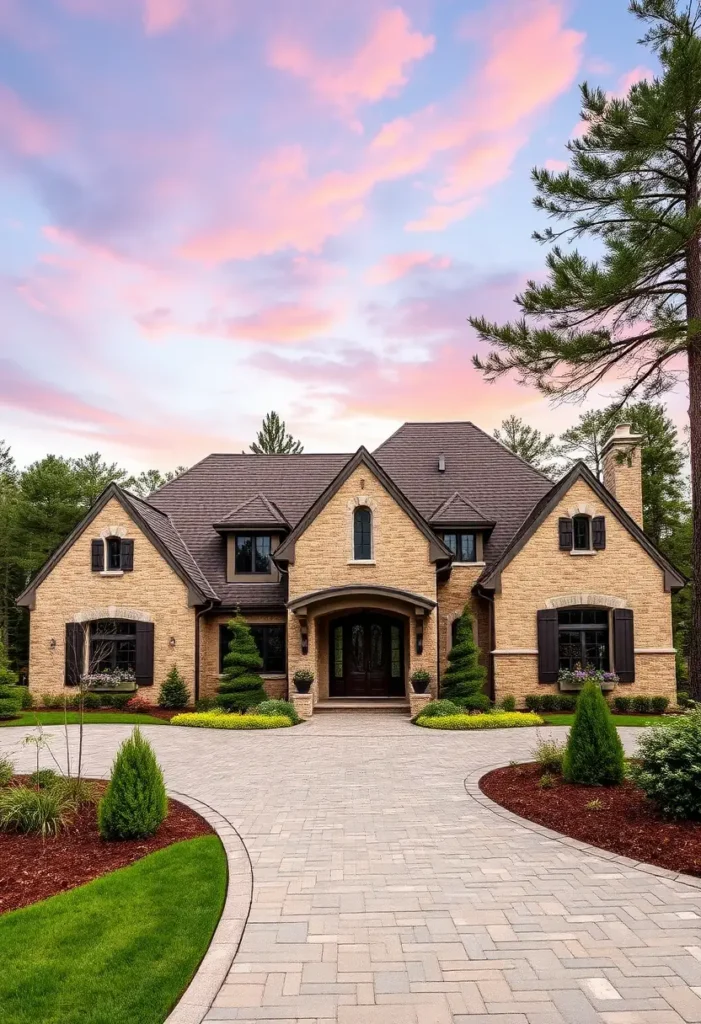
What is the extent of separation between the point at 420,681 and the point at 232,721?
5.41 meters

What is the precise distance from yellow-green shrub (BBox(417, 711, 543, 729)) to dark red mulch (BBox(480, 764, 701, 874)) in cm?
580

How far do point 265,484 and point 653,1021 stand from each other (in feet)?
72.0

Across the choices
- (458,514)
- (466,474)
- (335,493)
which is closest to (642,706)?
(458,514)

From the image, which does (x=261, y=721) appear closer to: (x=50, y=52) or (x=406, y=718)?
(x=406, y=718)

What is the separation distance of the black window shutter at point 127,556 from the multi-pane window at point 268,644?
3561mm

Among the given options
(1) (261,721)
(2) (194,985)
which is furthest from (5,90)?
(1) (261,721)

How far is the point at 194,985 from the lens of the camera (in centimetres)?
426

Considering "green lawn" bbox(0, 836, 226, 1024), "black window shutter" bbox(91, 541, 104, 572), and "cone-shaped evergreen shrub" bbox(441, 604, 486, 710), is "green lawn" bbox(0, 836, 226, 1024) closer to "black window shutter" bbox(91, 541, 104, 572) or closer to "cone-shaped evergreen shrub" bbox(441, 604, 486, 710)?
"cone-shaped evergreen shrub" bbox(441, 604, 486, 710)

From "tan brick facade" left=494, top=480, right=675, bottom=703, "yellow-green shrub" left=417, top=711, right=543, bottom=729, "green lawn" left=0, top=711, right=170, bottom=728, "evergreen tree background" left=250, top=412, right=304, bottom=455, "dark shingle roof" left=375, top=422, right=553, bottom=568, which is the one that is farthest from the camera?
"evergreen tree background" left=250, top=412, right=304, bottom=455

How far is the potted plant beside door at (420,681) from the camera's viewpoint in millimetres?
18094

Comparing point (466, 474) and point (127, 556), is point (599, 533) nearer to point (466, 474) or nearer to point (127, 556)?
point (466, 474)

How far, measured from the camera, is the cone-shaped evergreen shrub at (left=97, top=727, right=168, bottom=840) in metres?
7.16

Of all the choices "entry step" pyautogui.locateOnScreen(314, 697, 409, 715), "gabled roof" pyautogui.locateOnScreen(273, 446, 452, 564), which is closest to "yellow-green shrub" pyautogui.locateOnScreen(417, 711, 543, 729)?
"entry step" pyautogui.locateOnScreen(314, 697, 409, 715)

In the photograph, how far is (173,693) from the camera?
19172mm
